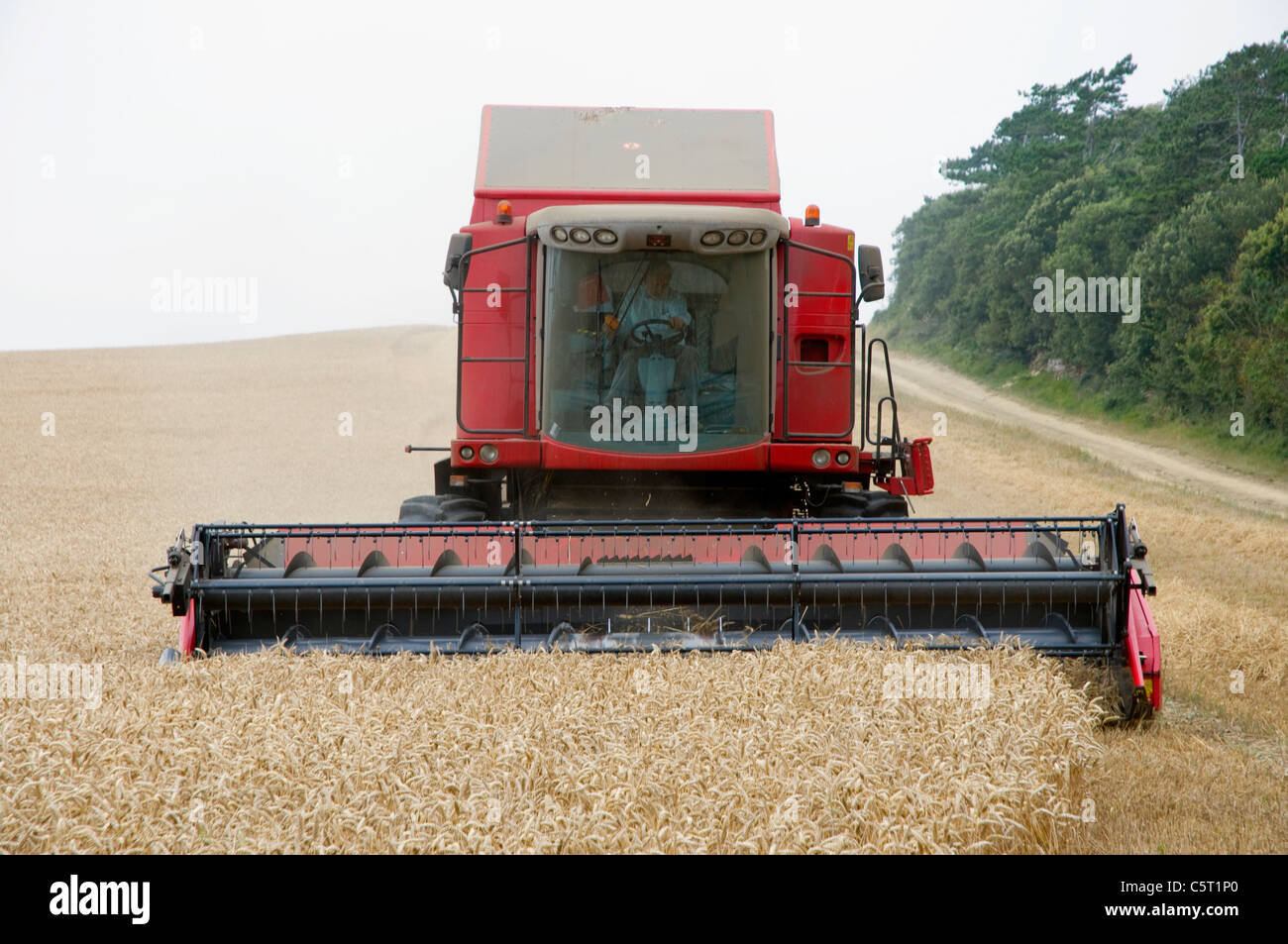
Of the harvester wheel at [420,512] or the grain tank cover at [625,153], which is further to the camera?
the grain tank cover at [625,153]

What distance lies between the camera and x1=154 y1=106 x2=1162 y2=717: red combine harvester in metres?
4.29

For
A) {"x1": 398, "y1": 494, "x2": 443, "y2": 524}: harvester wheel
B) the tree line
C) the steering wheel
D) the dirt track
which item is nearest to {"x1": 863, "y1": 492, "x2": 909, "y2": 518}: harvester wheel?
the steering wheel

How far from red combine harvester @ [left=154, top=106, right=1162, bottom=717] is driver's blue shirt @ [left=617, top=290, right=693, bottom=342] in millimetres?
11

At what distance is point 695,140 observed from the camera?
653 cm

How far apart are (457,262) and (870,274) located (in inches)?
80.9

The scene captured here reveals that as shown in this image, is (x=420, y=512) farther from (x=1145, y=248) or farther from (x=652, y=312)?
(x=1145, y=248)

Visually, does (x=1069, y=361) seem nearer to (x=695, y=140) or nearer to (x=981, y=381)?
(x=981, y=381)

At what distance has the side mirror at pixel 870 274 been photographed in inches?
215

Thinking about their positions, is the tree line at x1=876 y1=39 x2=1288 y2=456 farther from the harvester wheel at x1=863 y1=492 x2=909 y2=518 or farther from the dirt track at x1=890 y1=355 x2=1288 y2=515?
the harvester wheel at x1=863 y1=492 x2=909 y2=518

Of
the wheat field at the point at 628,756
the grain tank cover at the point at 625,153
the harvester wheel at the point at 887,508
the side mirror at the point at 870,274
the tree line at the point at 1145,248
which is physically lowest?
the wheat field at the point at 628,756

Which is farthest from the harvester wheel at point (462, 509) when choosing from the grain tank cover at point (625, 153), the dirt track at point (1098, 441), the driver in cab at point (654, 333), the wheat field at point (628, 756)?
the dirt track at point (1098, 441)

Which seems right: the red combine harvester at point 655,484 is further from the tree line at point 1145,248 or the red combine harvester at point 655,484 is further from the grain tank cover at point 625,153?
the tree line at point 1145,248

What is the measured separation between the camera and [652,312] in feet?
17.3

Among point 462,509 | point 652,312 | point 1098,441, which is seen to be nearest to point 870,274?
point 652,312
